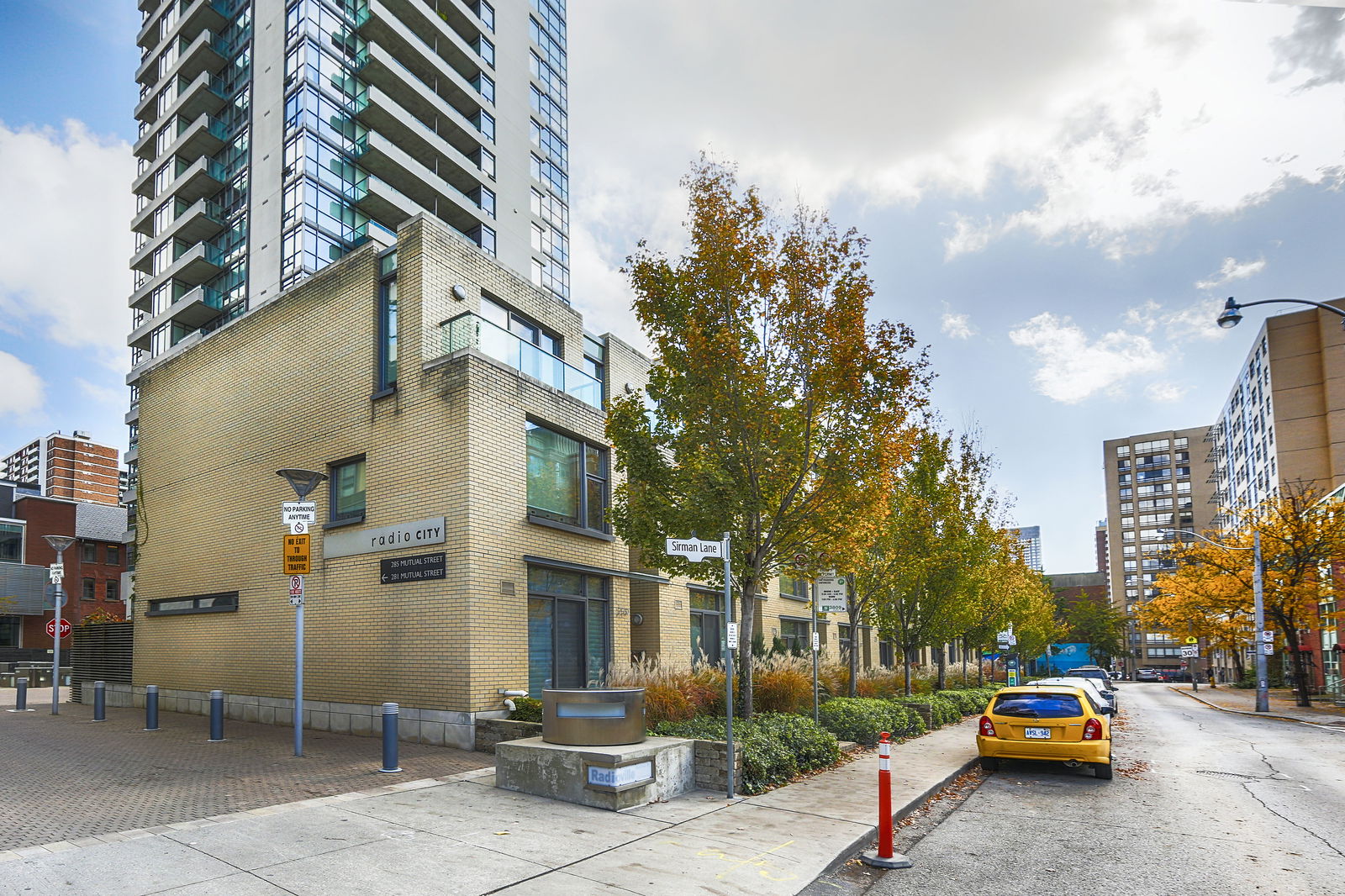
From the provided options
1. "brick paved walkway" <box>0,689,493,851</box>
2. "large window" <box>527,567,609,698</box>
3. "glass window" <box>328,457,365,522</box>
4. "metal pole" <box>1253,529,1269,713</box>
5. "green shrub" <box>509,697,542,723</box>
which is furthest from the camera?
"metal pole" <box>1253,529,1269,713</box>

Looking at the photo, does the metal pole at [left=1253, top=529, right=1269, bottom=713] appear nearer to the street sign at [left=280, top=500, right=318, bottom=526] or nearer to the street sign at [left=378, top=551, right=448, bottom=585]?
the street sign at [left=378, top=551, right=448, bottom=585]

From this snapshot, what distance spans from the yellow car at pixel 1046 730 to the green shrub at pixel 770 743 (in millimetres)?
2506

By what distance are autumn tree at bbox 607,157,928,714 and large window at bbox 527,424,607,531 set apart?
155 inches

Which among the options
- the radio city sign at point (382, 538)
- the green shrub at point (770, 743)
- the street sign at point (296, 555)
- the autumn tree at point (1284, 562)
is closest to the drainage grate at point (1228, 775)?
the green shrub at point (770, 743)

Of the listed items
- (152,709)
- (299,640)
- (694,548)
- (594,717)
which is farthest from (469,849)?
(152,709)

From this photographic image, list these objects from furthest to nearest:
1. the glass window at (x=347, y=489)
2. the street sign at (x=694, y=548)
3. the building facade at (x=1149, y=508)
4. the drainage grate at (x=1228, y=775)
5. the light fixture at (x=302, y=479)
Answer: the building facade at (x=1149, y=508)
the glass window at (x=347, y=489)
the light fixture at (x=302, y=479)
the drainage grate at (x=1228, y=775)
the street sign at (x=694, y=548)

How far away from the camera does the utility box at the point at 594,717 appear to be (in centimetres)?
955

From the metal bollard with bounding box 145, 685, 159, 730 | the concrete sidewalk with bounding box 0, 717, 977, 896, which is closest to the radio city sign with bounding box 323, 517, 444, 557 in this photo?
the metal bollard with bounding box 145, 685, 159, 730

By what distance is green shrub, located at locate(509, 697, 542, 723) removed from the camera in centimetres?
1358

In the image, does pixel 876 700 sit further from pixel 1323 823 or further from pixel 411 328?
pixel 411 328

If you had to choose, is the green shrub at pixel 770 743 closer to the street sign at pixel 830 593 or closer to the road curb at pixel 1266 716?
the street sign at pixel 830 593

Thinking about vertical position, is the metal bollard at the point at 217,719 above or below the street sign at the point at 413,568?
below

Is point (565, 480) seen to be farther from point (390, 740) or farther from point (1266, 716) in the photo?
point (1266, 716)

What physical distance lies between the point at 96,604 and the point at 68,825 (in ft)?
211
